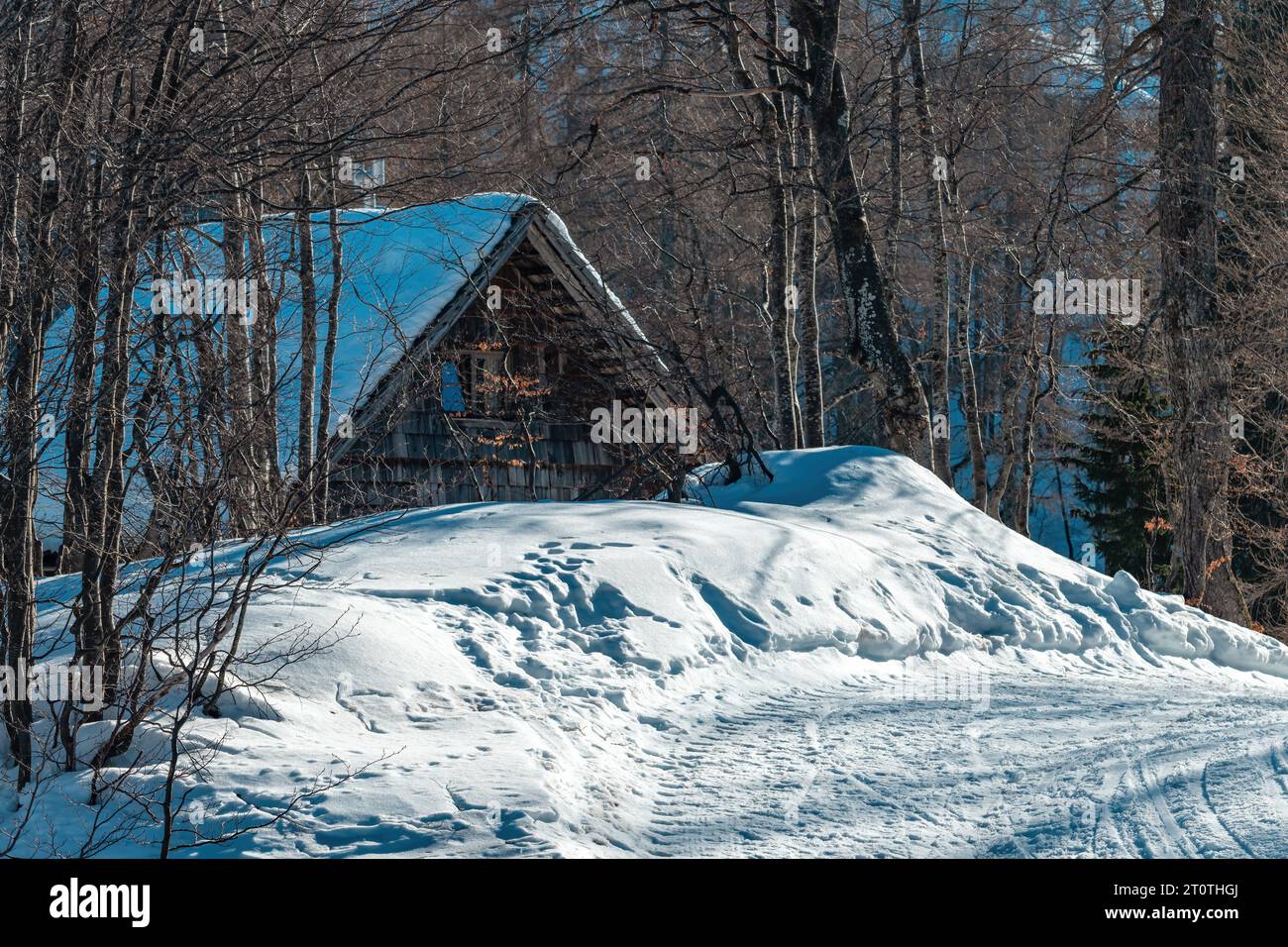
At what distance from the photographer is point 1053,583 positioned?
10242mm

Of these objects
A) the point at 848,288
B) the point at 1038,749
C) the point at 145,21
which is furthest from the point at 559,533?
the point at 848,288

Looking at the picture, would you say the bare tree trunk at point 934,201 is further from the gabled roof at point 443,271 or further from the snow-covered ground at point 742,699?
the snow-covered ground at point 742,699

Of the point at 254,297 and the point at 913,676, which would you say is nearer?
the point at 913,676

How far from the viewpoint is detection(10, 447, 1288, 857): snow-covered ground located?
15.9 feet

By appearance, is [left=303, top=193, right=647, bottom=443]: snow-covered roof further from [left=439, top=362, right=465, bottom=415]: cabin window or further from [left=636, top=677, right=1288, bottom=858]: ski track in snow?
[left=636, top=677, right=1288, bottom=858]: ski track in snow

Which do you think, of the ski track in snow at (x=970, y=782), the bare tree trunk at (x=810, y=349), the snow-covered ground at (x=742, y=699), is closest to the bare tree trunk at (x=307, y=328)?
the snow-covered ground at (x=742, y=699)

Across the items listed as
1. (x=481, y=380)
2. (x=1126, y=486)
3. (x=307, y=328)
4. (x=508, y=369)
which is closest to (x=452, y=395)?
(x=481, y=380)

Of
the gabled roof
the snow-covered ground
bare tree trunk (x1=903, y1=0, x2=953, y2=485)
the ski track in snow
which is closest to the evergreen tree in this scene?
bare tree trunk (x1=903, y1=0, x2=953, y2=485)

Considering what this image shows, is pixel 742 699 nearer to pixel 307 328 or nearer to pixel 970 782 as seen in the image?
pixel 970 782

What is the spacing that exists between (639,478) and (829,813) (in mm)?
8002

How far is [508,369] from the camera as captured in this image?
1661 cm

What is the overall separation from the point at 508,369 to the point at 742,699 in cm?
1009

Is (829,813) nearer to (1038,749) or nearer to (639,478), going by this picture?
(1038,749)

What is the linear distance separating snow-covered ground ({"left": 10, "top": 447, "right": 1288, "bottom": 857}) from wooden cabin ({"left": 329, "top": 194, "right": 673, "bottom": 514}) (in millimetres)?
5536
